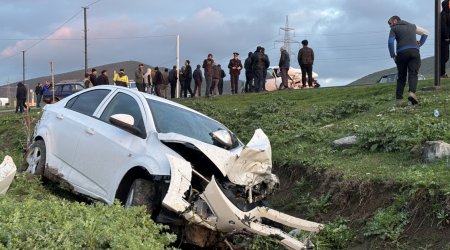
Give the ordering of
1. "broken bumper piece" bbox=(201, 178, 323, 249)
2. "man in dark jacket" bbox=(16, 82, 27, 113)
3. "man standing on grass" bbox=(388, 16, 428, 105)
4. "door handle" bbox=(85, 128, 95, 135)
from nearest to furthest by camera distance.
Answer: "broken bumper piece" bbox=(201, 178, 323, 249) → "door handle" bbox=(85, 128, 95, 135) → "man standing on grass" bbox=(388, 16, 428, 105) → "man in dark jacket" bbox=(16, 82, 27, 113)

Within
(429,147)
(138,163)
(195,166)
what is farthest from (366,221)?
(138,163)

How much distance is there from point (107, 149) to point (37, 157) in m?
1.97

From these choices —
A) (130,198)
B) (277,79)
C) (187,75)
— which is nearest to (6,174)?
(130,198)

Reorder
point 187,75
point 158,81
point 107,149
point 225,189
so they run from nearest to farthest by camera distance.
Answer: point 225,189 → point 107,149 → point 158,81 → point 187,75

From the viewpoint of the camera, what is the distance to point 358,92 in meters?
16.4

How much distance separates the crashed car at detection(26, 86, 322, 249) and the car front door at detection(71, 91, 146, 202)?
0.01 metres

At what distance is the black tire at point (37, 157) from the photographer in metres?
8.05

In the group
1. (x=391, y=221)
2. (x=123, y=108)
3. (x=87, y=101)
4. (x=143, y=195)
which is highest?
(x=87, y=101)

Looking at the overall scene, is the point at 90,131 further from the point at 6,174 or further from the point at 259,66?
the point at 259,66

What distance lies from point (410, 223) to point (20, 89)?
1003 inches

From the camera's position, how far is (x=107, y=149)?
22.2 feet

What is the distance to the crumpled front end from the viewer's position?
17.8 feet

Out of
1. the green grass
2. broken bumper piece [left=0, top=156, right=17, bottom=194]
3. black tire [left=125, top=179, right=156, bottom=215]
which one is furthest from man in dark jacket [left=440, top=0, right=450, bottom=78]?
broken bumper piece [left=0, top=156, right=17, bottom=194]

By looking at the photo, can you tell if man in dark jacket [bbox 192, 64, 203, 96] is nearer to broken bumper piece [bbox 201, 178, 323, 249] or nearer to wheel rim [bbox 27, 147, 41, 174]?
wheel rim [bbox 27, 147, 41, 174]
